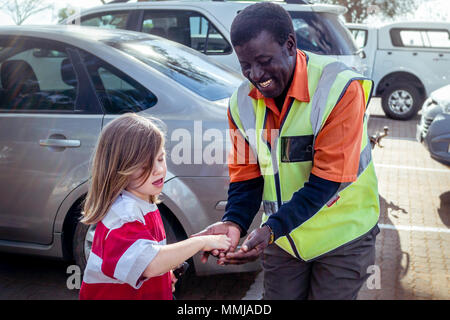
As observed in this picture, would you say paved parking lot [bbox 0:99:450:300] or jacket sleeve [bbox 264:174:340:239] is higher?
jacket sleeve [bbox 264:174:340:239]

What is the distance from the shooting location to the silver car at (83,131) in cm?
329

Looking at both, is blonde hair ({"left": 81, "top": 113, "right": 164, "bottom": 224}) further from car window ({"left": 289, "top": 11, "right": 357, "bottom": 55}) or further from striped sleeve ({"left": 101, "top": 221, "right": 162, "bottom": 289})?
car window ({"left": 289, "top": 11, "right": 357, "bottom": 55})

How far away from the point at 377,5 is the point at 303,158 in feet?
86.0

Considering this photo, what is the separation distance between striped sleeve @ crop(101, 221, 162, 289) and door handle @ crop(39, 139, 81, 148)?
163 cm

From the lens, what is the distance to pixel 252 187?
2359 mm

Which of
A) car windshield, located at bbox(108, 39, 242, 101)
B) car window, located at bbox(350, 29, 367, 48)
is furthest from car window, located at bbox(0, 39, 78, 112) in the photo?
car window, located at bbox(350, 29, 367, 48)

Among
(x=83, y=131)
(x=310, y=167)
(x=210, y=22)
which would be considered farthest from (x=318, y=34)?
(x=310, y=167)

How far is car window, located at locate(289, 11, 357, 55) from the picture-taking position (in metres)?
6.89

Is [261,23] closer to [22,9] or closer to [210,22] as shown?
[210,22]

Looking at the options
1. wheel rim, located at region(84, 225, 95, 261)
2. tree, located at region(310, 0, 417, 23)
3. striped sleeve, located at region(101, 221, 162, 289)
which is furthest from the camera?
tree, located at region(310, 0, 417, 23)

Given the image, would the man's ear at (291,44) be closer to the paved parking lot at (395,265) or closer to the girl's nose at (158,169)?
the girl's nose at (158,169)

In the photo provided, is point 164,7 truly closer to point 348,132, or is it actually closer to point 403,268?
point 403,268
